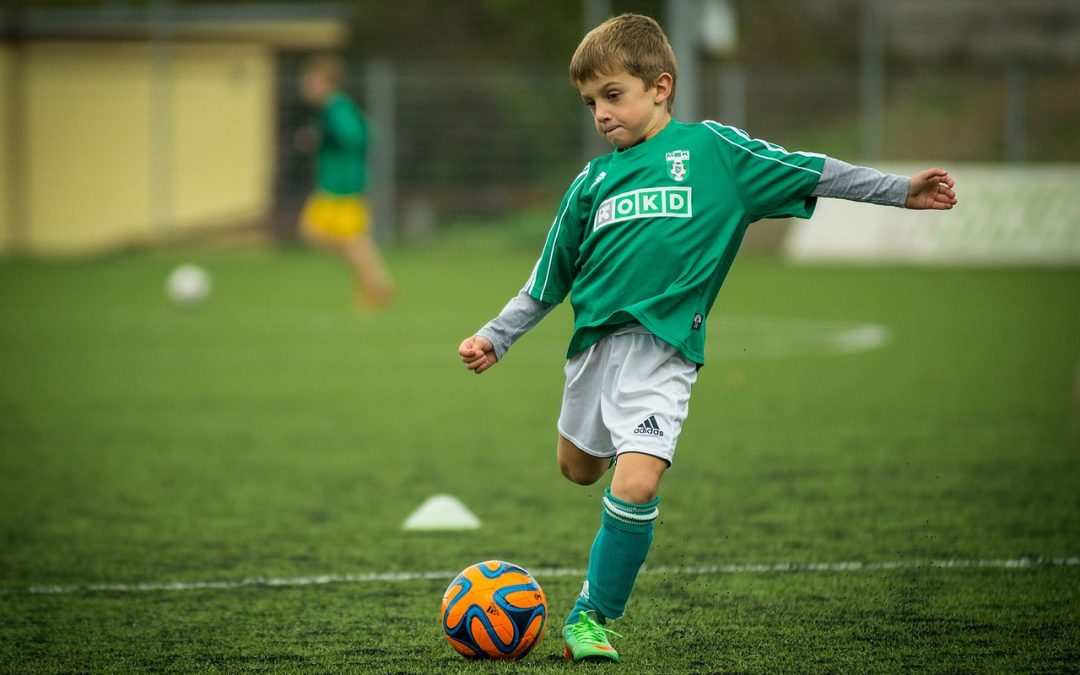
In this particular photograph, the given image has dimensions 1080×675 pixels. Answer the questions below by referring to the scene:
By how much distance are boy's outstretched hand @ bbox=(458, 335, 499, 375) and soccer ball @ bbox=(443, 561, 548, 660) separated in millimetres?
566

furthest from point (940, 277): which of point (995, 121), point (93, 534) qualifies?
point (93, 534)

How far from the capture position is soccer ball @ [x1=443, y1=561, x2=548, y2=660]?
3885 mm

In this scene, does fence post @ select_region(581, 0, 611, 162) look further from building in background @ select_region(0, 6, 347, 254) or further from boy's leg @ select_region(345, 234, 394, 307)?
boy's leg @ select_region(345, 234, 394, 307)

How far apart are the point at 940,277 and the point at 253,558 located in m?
14.6

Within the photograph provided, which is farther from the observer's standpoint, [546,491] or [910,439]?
[910,439]

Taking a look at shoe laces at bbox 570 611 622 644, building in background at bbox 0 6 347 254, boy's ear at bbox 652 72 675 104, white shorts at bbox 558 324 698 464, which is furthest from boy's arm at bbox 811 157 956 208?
building in background at bbox 0 6 347 254

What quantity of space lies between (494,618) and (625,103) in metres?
1.35

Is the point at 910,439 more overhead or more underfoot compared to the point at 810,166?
more underfoot

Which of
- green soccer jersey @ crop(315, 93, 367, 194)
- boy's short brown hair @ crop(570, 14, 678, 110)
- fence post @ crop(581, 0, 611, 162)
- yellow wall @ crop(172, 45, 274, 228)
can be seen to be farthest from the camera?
yellow wall @ crop(172, 45, 274, 228)

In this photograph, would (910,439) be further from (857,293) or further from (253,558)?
(857,293)

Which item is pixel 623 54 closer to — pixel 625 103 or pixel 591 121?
pixel 625 103

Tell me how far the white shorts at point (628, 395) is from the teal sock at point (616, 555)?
15cm

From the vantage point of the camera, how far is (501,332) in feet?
13.6

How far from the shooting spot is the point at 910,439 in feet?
24.7
